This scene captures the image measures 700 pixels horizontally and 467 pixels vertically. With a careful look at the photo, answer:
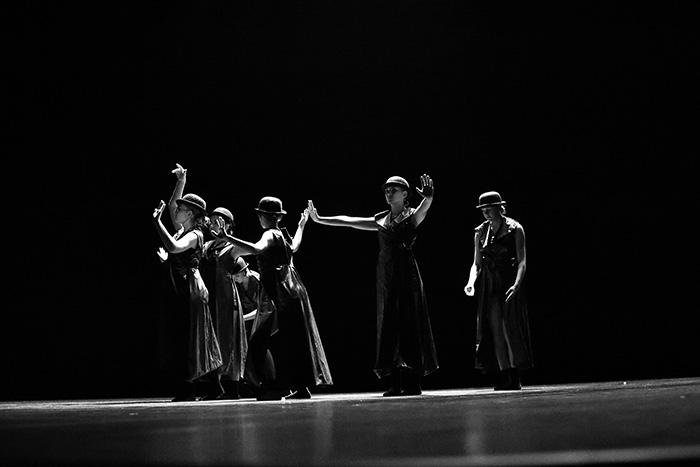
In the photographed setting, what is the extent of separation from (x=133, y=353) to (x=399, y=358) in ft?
10.8

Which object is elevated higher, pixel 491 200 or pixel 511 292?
pixel 491 200

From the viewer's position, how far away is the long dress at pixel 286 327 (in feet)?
19.0

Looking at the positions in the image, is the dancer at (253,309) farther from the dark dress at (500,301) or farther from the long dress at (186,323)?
the dark dress at (500,301)

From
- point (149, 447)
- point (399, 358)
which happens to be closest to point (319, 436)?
point (149, 447)

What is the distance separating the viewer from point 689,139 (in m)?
8.59

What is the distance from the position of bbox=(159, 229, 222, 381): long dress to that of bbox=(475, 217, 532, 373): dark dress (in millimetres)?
Answer: 1898

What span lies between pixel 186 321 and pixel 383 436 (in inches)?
134

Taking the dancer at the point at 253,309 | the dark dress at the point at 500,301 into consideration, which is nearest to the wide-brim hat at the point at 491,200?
the dark dress at the point at 500,301

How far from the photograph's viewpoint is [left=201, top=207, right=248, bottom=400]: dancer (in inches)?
250

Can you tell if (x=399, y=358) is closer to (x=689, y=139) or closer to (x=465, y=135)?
(x=465, y=135)

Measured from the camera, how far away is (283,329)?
5.82 metres

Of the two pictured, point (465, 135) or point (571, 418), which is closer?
point (571, 418)

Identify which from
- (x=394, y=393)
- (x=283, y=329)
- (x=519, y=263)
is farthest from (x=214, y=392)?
(x=519, y=263)

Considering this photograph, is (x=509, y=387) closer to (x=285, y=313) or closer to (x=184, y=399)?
(x=285, y=313)
